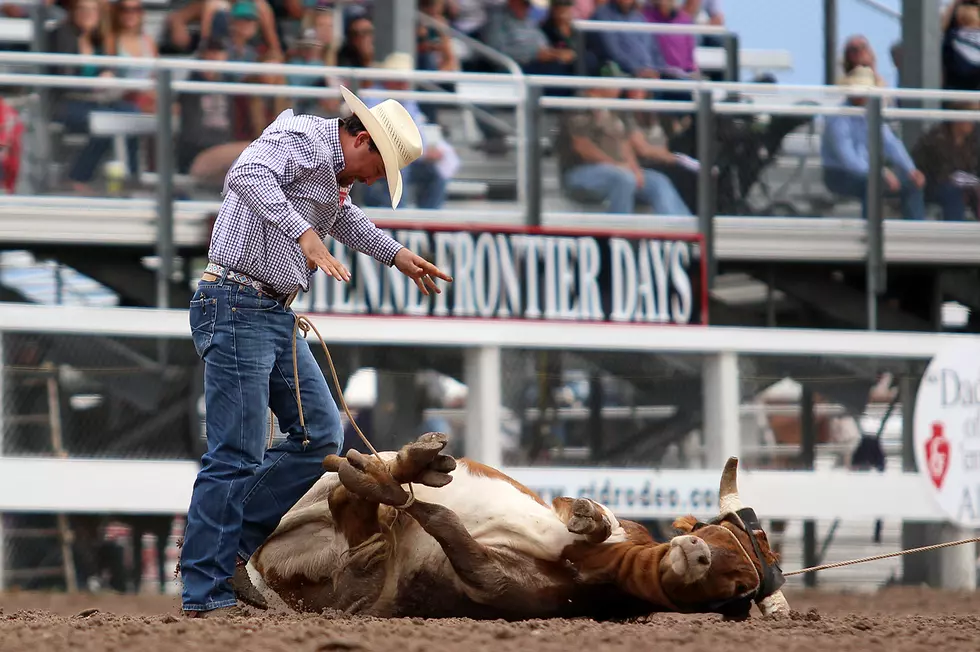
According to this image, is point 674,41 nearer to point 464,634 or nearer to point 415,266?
point 415,266

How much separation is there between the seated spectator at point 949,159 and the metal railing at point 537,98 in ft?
0.32

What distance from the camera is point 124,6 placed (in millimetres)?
9211

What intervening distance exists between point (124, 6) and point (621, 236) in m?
3.65

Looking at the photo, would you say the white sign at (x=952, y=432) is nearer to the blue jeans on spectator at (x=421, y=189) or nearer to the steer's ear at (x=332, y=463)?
the blue jeans on spectator at (x=421, y=189)

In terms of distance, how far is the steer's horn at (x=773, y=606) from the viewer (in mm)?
4676

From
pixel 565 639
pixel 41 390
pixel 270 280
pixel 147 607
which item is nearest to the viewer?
pixel 565 639

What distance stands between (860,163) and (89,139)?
5299mm

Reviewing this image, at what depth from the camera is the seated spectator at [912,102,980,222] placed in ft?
33.3

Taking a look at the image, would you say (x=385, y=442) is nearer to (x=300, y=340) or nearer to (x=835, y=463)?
(x=835, y=463)

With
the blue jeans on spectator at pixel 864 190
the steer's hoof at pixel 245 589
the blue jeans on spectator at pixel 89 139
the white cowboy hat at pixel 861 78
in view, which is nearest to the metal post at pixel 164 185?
the blue jeans on spectator at pixel 89 139

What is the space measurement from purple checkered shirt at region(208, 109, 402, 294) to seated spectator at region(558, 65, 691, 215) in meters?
5.01

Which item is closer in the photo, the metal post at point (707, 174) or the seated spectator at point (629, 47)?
the metal post at point (707, 174)

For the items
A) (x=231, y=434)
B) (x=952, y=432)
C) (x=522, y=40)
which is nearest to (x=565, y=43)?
(x=522, y=40)

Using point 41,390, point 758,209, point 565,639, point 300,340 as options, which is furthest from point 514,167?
point 565,639
